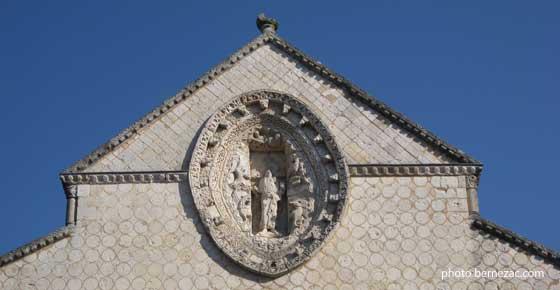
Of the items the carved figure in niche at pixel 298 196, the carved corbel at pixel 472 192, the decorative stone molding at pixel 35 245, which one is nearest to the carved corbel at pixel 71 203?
the decorative stone molding at pixel 35 245

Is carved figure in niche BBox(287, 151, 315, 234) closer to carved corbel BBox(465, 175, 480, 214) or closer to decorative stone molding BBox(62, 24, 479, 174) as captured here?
decorative stone molding BBox(62, 24, 479, 174)

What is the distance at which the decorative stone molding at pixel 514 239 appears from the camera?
64.3 feet

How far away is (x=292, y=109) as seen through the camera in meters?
21.3

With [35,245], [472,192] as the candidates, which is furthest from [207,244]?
[472,192]

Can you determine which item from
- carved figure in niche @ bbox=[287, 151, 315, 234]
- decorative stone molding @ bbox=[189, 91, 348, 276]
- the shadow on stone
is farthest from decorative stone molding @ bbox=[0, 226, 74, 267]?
carved figure in niche @ bbox=[287, 151, 315, 234]

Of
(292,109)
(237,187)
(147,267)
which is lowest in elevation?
(147,267)

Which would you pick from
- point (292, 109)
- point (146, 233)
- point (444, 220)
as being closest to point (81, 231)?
point (146, 233)

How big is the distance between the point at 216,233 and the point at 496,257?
438 cm

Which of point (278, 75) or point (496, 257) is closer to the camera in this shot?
point (496, 257)

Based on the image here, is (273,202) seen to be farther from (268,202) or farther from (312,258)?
(312,258)

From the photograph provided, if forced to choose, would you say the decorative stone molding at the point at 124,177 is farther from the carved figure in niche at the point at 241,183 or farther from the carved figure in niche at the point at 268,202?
the carved figure in niche at the point at 268,202

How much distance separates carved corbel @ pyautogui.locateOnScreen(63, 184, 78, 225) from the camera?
20344 millimetres

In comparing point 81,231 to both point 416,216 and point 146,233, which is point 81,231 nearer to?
point 146,233

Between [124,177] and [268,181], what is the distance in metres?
2.41
